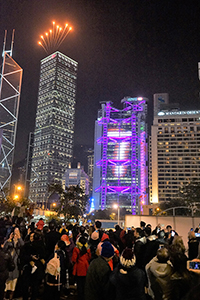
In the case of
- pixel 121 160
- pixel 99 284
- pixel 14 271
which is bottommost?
pixel 14 271

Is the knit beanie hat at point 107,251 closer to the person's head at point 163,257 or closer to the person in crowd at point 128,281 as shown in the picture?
the person in crowd at point 128,281

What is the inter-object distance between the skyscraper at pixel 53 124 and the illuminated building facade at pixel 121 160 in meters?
19.0

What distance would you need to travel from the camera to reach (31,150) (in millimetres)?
160000

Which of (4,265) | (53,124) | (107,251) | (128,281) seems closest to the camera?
(128,281)

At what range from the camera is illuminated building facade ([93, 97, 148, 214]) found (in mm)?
135375

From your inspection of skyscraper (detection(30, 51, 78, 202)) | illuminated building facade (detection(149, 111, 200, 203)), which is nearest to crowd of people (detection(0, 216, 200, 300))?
skyscraper (detection(30, 51, 78, 202))

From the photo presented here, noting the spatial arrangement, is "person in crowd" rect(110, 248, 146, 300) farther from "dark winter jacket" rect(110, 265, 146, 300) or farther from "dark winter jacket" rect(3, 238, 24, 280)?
"dark winter jacket" rect(3, 238, 24, 280)

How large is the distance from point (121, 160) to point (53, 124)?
4209 centimetres

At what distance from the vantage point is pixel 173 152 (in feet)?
478

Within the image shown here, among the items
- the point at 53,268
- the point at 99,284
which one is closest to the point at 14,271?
the point at 53,268

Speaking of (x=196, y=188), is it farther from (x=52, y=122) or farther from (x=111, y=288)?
(x=52, y=122)

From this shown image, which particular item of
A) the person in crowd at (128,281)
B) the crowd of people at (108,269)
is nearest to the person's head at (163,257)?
the crowd of people at (108,269)

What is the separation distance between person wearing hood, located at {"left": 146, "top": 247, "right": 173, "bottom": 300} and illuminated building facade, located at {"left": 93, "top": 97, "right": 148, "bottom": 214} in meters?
128

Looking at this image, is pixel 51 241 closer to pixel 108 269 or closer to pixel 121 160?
pixel 108 269
